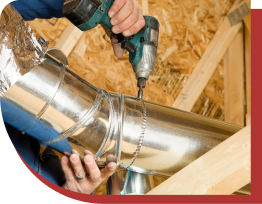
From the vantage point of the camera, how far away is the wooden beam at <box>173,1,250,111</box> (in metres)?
1.88

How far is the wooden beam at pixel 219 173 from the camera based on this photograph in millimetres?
659

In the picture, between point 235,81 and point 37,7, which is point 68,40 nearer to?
point 37,7

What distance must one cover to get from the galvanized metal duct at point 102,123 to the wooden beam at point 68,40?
58cm

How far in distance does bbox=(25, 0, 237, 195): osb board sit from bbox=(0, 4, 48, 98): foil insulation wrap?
0.63 metres

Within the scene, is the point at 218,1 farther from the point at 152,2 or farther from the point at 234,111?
the point at 234,111

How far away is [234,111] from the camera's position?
6.79ft

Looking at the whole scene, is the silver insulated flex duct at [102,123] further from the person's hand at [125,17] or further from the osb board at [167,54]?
the osb board at [167,54]

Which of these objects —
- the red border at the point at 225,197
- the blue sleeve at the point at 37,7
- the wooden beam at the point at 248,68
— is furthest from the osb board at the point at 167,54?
the red border at the point at 225,197

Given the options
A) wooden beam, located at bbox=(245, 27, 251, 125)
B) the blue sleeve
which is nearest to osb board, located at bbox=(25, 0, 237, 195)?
wooden beam, located at bbox=(245, 27, 251, 125)

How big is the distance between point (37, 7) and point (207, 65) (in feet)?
4.59

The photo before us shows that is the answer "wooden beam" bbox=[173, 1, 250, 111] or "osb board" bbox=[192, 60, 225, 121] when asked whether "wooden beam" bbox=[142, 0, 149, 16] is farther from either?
"osb board" bbox=[192, 60, 225, 121]

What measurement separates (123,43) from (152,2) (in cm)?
89

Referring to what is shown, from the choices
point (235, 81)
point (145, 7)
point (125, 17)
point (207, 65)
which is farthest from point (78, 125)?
point (235, 81)

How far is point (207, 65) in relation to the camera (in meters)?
1.97
